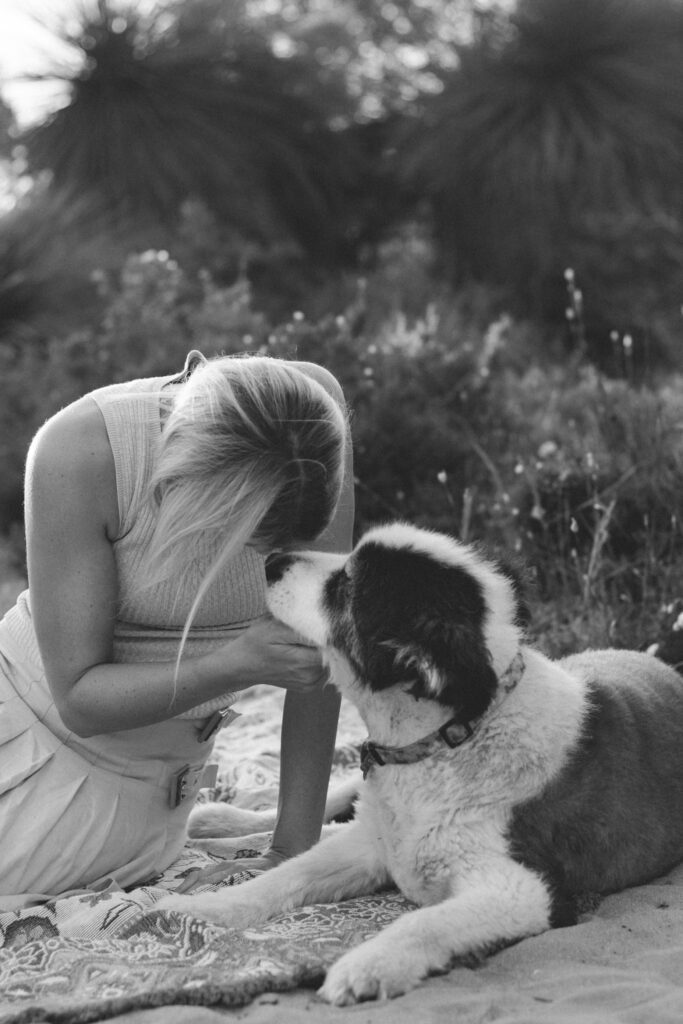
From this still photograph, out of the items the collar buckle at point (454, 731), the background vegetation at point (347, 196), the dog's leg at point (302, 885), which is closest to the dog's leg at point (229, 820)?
the dog's leg at point (302, 885)

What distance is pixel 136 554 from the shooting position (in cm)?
319

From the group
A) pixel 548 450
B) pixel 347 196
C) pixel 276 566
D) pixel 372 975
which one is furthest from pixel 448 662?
pixel 347 196

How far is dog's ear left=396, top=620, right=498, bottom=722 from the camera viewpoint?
280 cm

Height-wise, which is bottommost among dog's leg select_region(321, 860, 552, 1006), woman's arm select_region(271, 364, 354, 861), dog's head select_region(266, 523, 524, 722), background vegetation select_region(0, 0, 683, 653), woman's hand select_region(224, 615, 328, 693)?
background vegetation select_region(0, 0, 683, 653)

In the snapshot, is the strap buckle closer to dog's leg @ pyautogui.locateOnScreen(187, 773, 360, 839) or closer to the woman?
the woman

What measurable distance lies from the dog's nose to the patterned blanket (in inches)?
32.1

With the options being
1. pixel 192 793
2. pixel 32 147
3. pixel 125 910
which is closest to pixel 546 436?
pixel 192 793

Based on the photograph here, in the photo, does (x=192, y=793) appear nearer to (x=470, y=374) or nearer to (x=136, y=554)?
(x=136, y=554)

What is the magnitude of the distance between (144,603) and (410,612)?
0.78 meters

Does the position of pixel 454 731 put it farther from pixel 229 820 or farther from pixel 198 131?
pixel 198 131

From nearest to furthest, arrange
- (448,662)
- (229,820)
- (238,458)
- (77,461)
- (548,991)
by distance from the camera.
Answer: (548,991)
(448,662)
(238,458)
(77,461)
(229,820)

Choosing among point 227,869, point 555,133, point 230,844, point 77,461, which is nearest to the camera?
point 77,461

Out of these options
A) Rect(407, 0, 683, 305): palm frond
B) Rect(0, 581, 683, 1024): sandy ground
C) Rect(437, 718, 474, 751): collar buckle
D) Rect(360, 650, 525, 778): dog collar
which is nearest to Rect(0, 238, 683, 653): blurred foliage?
Rect(360, 650, 525, 778): dog collar

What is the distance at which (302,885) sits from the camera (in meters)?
3.12
